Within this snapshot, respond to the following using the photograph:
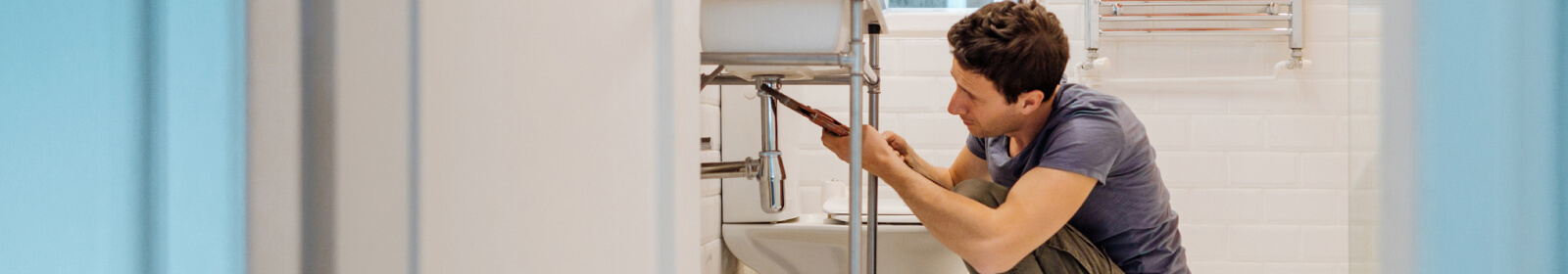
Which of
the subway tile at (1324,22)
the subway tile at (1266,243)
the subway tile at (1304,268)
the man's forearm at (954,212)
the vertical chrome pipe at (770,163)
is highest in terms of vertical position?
the subway tile at (1324,22)

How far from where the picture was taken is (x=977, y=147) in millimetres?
1644

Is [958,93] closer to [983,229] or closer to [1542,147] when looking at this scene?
[983,229]

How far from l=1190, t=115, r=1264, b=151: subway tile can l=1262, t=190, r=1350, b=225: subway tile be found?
0.46ft

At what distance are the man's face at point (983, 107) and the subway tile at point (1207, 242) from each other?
944mm

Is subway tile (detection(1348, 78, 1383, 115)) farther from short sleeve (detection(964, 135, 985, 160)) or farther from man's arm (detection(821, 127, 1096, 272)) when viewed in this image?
short sleeve (detection(964, 135, 985, 160))

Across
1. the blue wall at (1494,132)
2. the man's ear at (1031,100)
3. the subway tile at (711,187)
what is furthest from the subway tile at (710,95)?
the blue wall at (1494,132)

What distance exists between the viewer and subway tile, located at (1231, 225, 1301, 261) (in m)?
2.04

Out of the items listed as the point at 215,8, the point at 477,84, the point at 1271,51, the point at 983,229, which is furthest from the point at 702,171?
the point at 1271,51

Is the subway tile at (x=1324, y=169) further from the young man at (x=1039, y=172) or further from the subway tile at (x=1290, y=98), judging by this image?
the young man at (x=1039, y=172)

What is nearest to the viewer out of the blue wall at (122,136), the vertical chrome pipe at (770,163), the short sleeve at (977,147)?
the blue wall at (122,136)

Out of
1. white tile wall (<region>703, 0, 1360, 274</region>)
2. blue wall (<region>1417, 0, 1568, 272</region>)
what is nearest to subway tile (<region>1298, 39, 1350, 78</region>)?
white tile wall (<region>703, 0, 1360, 274</region>)

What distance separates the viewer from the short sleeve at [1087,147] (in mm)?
1181

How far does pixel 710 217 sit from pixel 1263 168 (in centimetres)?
133

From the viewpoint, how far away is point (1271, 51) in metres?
2.00
